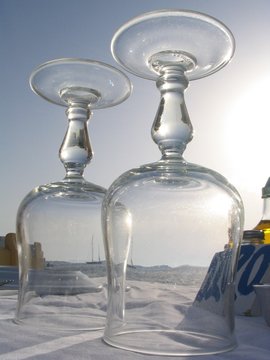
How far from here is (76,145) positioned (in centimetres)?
68

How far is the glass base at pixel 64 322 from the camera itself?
0.61m

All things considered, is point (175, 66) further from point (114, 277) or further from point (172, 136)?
point (114, 277)

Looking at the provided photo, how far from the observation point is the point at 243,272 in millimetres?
779

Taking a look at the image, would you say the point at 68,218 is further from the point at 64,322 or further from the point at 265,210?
the point at 265,210

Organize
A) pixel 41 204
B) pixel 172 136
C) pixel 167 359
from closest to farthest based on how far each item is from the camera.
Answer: pixel 167 359
pixel 172 136
pixel 41 204

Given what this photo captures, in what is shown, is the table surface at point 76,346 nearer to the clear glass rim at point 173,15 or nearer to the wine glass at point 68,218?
the wine glass at point 68,218

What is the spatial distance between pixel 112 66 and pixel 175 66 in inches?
5.5

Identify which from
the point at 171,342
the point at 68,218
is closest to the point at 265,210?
the point at 68,218

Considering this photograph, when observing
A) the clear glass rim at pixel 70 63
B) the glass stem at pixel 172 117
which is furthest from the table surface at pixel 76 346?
the clear glass rim at pixel 70 63

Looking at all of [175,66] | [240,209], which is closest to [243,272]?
[240,209]

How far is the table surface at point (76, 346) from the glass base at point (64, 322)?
3 cm

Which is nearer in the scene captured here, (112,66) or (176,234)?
(176,234)

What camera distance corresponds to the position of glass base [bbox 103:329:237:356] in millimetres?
456

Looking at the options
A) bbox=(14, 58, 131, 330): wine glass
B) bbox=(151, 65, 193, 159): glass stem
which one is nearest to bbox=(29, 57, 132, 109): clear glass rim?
bbox=(14, 58, 131, 330): wine glass
